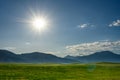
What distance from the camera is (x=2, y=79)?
38.8 metres

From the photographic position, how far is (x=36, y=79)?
42.0 meters

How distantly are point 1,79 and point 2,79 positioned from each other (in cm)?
18

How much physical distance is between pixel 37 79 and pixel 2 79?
7072 mm

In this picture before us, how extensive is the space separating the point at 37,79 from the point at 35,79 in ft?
1.38

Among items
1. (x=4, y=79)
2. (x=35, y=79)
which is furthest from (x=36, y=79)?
(x=4, y=79)

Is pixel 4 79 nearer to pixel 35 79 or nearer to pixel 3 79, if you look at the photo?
pixel 3 79

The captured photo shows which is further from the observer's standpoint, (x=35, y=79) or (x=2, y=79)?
(x=35, y=79)

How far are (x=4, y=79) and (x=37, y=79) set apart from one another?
265 inches

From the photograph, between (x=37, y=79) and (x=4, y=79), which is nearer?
(x=4, y=79)

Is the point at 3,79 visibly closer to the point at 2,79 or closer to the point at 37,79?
the point at 2,79

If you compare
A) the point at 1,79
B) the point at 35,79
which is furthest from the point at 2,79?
the point at 35,79

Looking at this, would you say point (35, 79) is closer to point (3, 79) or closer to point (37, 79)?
point (37, 79)

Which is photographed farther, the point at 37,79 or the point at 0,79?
the point at 37,79

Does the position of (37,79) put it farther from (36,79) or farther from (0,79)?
(0,79)
